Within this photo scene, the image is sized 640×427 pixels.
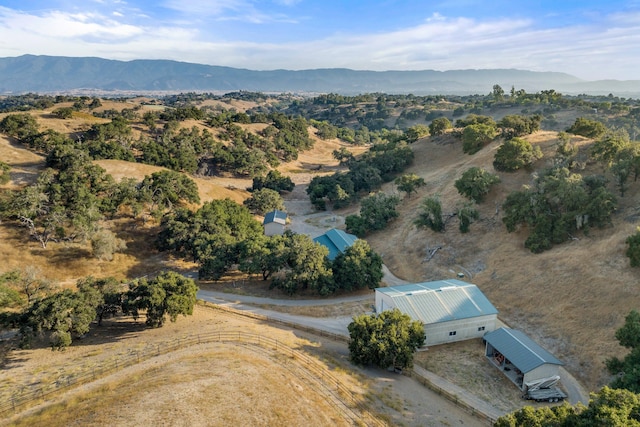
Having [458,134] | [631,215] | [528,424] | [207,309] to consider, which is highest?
[458,134]

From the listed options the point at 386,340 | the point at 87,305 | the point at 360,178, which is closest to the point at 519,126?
the point at 360,178

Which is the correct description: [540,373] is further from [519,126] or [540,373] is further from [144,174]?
[144,174]

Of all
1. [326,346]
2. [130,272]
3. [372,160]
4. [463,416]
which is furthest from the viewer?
[372,160]

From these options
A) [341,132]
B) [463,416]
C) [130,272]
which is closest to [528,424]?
[463,416]

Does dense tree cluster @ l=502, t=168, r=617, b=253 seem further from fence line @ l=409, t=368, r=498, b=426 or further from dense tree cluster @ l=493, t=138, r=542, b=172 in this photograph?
fence line @ l=409, t=368, r=498, b=426

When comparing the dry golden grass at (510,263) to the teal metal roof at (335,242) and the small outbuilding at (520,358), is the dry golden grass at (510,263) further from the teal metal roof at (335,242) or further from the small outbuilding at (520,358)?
the teal metal roof at (335,242)

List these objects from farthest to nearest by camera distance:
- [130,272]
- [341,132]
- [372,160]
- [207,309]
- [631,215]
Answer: [341,132] < [372,160] < [130,272] < [631,215] < [207,309]

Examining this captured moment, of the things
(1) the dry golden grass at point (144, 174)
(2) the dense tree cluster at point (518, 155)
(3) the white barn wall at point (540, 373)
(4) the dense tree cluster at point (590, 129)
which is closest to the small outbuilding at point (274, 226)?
(1) the dry golden grass at point (144, 174)

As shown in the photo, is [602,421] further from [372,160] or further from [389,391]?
[372,160]
